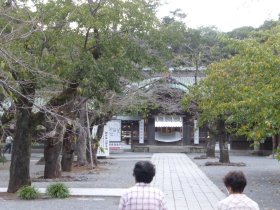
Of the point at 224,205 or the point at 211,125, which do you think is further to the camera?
the point at 211,125

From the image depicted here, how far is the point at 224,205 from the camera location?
4.81 meters

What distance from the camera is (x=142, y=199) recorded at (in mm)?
5012

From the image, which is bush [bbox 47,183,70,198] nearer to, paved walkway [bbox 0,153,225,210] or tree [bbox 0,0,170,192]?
paved walkway [bbox 0,153,225,210]

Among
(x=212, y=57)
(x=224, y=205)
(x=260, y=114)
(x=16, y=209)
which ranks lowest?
(x=16, y=209)

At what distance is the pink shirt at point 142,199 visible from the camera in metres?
5.00

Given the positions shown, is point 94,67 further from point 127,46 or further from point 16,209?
point 16,209

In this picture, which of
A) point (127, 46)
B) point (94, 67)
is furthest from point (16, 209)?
point (127, 46)

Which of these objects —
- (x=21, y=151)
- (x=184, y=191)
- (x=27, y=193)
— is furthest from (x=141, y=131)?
(x=27, y=193)

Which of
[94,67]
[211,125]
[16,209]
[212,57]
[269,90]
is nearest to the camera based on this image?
[16,209]

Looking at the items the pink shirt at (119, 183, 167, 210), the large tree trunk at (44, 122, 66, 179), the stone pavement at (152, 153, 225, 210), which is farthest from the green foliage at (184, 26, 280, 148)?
the pink shirt at (119, 183, 167, 210)

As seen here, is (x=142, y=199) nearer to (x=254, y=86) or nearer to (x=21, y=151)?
(x=21, y=151)

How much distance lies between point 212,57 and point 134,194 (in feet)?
103

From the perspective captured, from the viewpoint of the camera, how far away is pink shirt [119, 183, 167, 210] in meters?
5.00

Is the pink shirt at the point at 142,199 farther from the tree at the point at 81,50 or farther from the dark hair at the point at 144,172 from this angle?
the tree at the point at 81,50
